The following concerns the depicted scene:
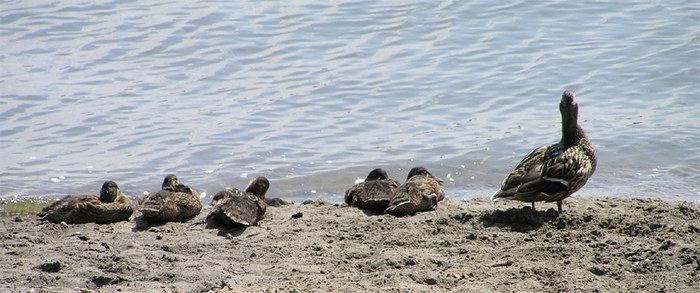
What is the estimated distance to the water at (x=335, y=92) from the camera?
9.51m

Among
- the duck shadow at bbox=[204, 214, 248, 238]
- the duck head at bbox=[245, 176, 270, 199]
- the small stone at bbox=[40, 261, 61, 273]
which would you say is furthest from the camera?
the duck head at bbox=[245, 176, 270, 199]

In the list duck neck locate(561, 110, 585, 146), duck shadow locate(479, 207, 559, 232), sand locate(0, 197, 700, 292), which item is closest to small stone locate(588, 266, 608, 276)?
sand locate(0, 197, 700, 292)

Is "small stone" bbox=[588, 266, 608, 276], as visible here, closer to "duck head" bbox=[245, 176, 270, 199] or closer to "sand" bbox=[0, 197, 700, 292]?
"sand" bbox=[0, 197, 700, 292]

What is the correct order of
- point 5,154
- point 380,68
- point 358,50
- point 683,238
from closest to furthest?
point 683,238
point 5,154
point 380,68
point 358,50

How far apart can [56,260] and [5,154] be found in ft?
16.3

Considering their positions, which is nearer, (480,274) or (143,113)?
(480,274)

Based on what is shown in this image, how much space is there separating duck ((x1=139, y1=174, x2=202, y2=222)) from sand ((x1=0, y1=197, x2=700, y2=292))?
105mm

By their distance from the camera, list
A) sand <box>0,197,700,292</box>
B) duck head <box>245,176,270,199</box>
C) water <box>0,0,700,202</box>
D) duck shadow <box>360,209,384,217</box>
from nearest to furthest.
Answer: sand <box>0,197,700,292</box> → duck shadow <box>360,209,384,217</box> → duck head <box>245,176,270,199</box> → water <box>0,0,700,202</box>

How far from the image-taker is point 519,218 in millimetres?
6562

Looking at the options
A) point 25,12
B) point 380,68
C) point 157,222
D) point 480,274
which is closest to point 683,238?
point 480,274

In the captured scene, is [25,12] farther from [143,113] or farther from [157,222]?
[157,222]

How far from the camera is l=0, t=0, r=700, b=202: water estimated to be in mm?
9508

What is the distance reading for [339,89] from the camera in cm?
1262

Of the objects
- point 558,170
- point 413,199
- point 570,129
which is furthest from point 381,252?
point 570,129
